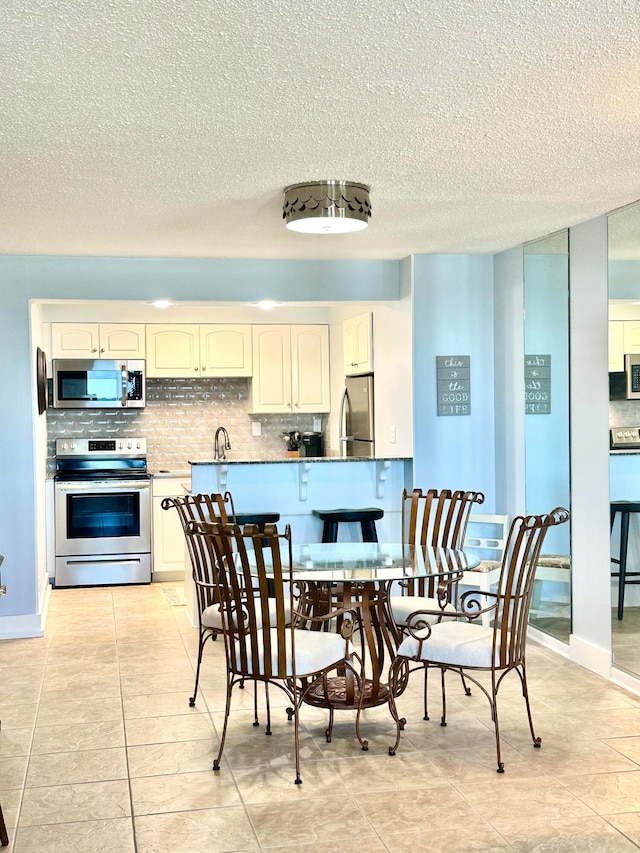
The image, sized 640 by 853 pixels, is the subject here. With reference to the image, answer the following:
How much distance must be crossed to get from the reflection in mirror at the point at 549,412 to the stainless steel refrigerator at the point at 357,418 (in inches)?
52.9

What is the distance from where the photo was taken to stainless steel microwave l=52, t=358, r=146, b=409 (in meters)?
7.57

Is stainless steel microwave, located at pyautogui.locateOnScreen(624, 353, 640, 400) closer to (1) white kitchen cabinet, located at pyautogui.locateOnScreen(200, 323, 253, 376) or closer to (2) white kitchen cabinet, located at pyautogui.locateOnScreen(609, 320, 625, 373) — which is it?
(2) white kitchen cabinet, located at pyautogui.locateOnScreen(609, 320, 625, 373)

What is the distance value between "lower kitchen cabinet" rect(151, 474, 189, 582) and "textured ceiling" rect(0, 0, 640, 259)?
10.4 feet

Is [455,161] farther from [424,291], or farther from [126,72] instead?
[424,291]

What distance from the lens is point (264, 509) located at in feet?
19.0

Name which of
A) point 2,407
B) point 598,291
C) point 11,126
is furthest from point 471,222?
point 2,407

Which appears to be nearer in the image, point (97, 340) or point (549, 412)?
point (549, 412)

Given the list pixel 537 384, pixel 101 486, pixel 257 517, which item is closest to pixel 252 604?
pixel 257 517

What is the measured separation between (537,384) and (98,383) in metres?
3.91

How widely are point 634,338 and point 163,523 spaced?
14.3ft

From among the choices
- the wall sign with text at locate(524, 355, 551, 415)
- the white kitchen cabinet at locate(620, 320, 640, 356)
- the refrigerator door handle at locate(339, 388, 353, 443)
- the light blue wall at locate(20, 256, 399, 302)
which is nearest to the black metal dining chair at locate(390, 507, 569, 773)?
the white kitchen cabinet at locate(620, 320, 640, 356)

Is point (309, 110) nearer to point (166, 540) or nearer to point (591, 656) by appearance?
point (591, 656)

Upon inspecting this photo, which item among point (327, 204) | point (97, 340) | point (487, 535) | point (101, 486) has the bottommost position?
point (487, 535)

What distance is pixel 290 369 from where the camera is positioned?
8016mm
